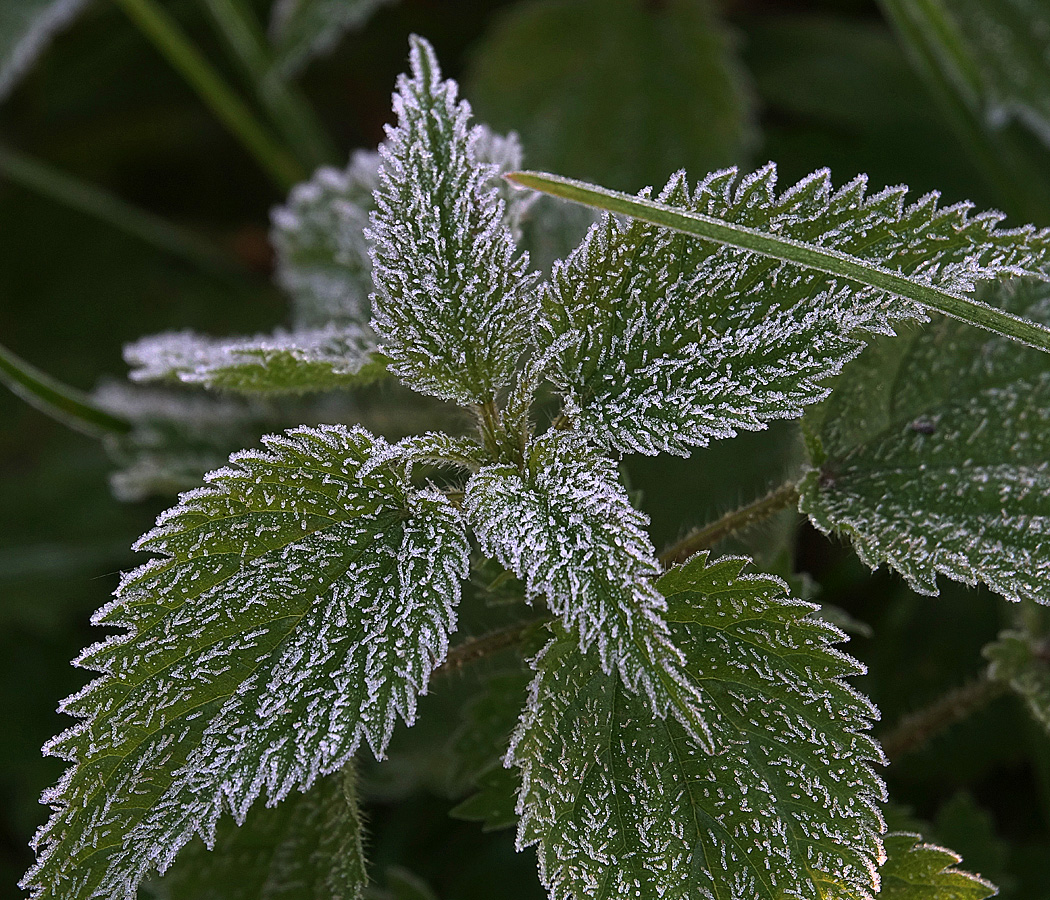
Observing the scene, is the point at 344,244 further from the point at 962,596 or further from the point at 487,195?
the point at 962,596

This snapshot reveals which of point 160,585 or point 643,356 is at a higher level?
point 643,356

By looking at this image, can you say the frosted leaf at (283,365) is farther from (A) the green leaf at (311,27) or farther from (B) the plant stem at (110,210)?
(B) the plant stem at (110,210)

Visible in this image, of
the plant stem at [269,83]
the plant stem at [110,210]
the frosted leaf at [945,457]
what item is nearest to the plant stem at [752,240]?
the frosted leaf at [945,457]

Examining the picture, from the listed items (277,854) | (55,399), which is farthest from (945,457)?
(55,399)

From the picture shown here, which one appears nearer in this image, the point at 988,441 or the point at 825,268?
the point at 825,268

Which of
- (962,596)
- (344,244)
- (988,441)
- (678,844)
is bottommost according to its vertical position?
(678,844)

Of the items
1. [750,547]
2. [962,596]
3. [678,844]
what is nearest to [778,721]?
[678,844]

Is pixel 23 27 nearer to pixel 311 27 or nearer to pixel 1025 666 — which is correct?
pixel 311 27
